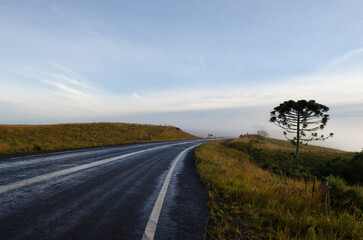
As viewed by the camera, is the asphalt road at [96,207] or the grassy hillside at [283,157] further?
the grassy hillside at [283,157]

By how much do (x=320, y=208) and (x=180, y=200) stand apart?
3485mm

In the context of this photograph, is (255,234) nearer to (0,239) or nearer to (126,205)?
(126,205)

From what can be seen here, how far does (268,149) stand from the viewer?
27.6 metres

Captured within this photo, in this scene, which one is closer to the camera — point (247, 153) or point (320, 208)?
point (320, 208)

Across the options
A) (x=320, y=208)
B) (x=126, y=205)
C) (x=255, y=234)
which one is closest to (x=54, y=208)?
(x=126, y=205)

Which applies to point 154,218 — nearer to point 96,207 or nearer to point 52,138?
point 96,207

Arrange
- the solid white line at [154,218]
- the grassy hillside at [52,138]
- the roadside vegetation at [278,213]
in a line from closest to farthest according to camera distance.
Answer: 1. the solid white line at [154,218]
2. the roadside vegetation at [278,213]
3. the grassy hillside at [52,138]

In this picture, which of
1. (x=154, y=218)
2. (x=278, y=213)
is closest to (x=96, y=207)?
(x=154, y=218)

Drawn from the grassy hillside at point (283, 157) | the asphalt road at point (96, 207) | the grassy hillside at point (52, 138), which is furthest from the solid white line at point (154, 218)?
the grassy hillside at point (283, 157)

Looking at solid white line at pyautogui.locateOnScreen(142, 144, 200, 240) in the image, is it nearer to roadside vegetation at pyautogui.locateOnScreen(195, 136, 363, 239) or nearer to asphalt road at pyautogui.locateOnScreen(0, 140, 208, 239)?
asphalt road at pyautogui.locateOnScreen(0, 140, 208, 239)

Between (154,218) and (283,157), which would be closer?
(154,218)

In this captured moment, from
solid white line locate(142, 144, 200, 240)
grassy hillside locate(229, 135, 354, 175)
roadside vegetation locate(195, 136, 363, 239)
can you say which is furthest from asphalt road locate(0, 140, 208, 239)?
grassy hillside locate(229, 135, 354, 175)

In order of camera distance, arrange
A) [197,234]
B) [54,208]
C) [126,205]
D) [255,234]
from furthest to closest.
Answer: [126,205] → [54,208] → [255,234] → [197,234]

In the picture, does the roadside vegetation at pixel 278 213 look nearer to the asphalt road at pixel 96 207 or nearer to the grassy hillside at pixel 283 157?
the asphalt road at pixel 96 207
